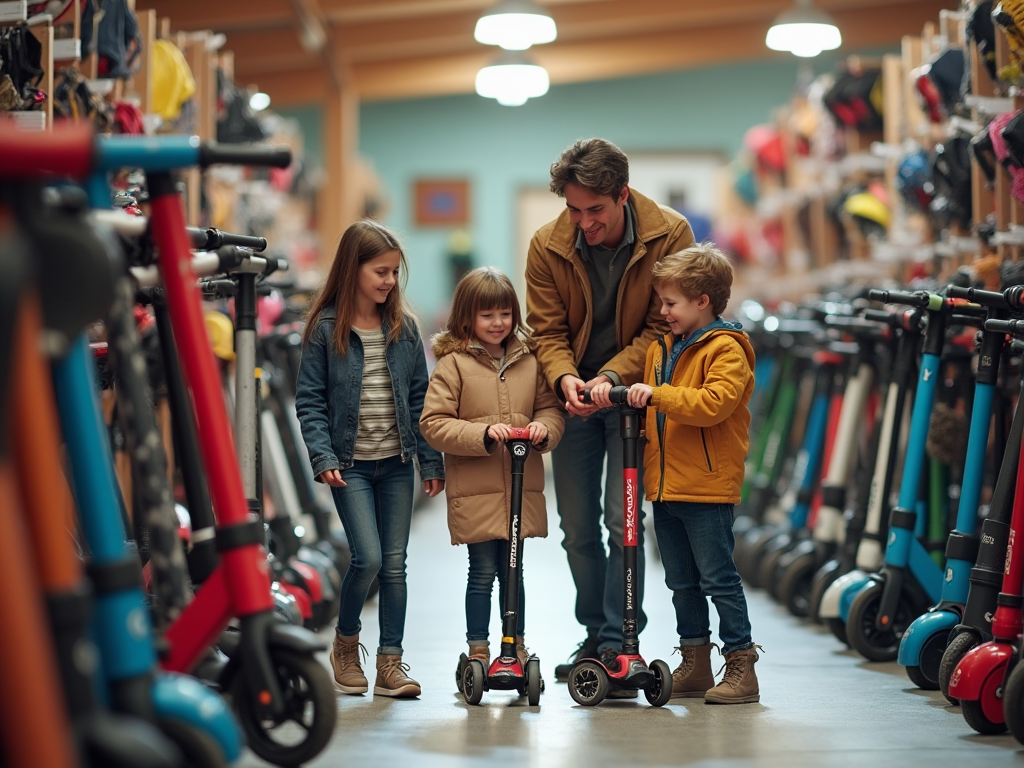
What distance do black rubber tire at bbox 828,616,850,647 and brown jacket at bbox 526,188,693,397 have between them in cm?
141

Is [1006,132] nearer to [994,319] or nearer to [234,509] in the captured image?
[994,319]

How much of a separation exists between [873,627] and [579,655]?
1115 millimetres

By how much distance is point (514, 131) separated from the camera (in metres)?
18.5

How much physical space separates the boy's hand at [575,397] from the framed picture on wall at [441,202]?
48.7ft

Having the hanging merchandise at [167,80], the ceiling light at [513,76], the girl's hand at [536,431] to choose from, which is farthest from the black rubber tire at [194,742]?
the ceiling light at [513,76]

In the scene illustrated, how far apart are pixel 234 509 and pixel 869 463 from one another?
3.06m

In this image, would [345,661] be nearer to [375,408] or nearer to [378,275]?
[375,408]

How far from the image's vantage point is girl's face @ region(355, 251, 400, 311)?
3992 millimetres

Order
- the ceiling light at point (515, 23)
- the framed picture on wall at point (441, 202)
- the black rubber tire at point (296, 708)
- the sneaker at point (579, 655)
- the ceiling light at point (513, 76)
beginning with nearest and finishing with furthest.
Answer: the black rubber tire at point (296, 708) < the sneaker at point (579, 655) < the ceiling light at point (515, 23) < the ceiling light at point (513, 76) < the framed picture on wall at point (441, 202)

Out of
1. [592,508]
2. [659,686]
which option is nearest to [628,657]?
[659,686]

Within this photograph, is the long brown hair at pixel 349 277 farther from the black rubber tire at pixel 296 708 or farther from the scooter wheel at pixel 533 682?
the black rubber tire at pixel 296 708

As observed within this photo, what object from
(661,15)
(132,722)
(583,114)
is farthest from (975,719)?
(583,114)

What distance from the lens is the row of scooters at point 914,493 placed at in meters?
3.61

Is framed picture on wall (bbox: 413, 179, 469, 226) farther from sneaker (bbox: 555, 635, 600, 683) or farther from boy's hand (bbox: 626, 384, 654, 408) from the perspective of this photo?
boy's hand (bbox: 626, 384, 654, 408)
